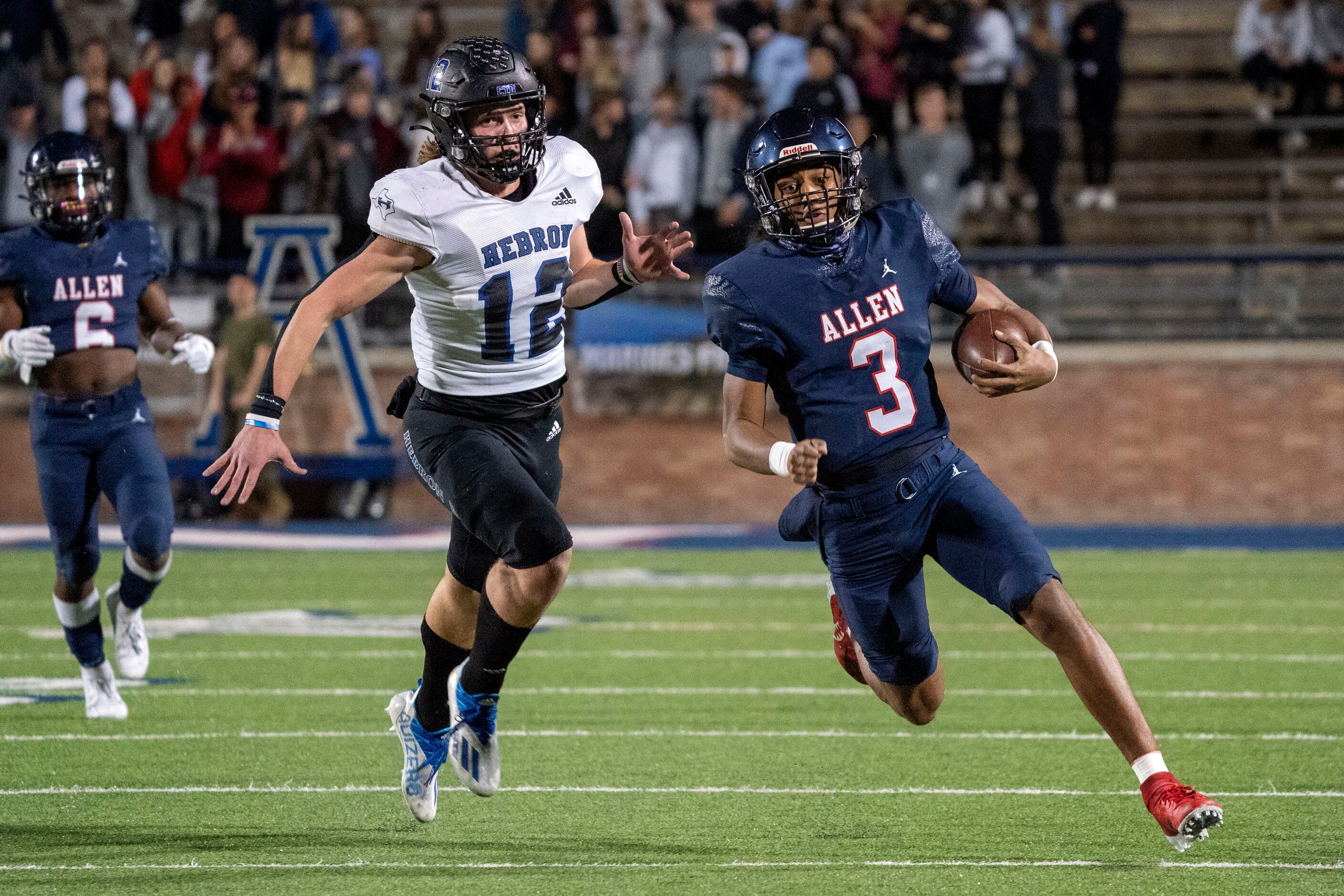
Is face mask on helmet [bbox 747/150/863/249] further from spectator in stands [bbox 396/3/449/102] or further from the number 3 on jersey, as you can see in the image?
spectator in stands [bbox 396/3/449/102]

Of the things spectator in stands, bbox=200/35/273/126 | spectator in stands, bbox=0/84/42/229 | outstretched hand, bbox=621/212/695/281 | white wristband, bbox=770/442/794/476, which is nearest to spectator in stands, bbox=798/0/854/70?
spectator in stands, bbox=200/35/273/126

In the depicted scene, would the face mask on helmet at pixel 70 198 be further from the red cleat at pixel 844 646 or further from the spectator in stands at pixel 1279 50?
the spectator in stands at pixel 1279 50

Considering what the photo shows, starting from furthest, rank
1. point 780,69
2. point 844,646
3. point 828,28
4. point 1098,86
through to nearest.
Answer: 1. point 1098,86
2. point 780,69
3. point 828,28
4. point 844,646

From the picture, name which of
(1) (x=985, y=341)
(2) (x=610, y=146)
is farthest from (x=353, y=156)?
(1) (x=985, y=341)

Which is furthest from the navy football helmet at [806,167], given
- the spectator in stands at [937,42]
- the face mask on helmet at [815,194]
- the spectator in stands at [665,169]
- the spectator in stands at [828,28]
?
the spectator in stands at [937,42]

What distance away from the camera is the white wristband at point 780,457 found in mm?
4332

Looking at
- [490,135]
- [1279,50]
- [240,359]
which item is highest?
[490,135]

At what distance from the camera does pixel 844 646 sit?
17.1ft

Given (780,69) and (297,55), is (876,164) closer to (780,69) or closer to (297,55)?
(780,69)

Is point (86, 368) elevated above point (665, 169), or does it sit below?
above

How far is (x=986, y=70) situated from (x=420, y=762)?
10.1 meters

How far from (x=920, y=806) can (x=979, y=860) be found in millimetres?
643

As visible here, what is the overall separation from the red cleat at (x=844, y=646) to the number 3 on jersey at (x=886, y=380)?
64 cm

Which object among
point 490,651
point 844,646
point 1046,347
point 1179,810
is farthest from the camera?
point 844,646
